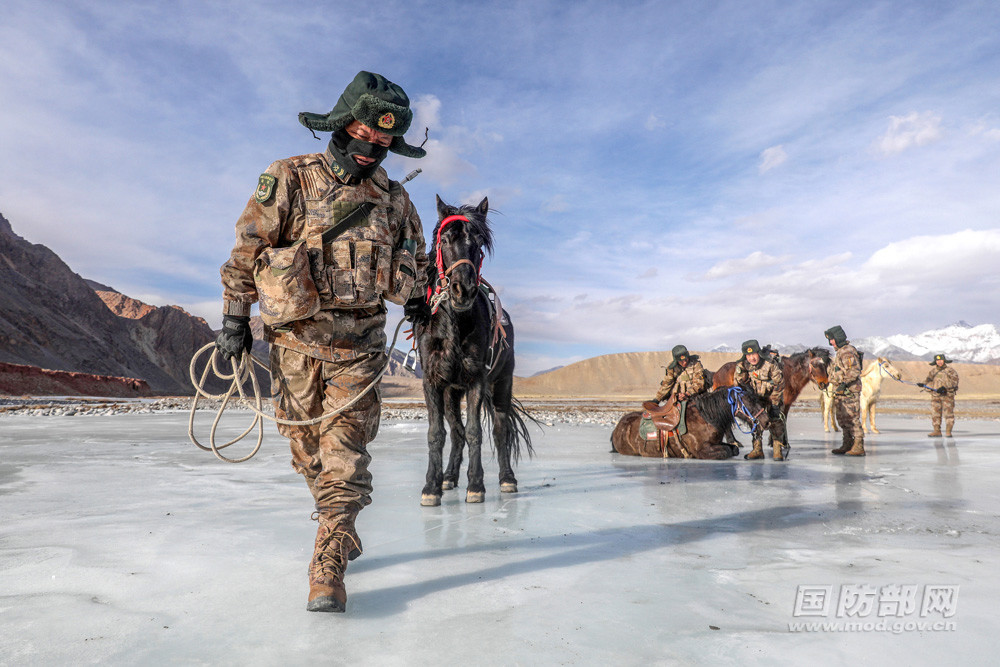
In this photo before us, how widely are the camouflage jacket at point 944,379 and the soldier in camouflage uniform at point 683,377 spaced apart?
7270 millimetres

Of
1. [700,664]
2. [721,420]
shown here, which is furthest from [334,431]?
[721,420]

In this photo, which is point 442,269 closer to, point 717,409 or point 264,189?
point 264,189

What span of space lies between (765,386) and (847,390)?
7.53 ft

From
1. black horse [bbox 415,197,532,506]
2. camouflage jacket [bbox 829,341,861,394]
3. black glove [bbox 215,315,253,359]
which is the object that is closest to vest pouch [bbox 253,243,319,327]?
black glove [bbox 215,315,253,359]

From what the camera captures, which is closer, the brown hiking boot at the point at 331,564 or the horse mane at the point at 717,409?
the brown hiking boot at the point at 331,564

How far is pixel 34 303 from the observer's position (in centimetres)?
5059

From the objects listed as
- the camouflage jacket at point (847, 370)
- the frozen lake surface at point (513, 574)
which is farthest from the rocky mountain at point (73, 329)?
the camouflage jacket at point (847, 370)

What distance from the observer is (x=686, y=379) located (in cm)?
847

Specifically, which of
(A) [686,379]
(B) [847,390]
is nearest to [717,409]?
(A) [686,379]

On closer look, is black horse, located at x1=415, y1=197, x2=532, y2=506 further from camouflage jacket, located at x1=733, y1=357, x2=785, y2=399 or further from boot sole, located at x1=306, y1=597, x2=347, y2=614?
camouflage jacket, located at x1=733, y1=357, x2=785, y2=399

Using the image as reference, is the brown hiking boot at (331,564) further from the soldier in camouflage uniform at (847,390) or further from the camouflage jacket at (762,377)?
the soldier in camouflage uniform at (847,390)

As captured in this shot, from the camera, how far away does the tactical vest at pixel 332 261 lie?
2.70 meters

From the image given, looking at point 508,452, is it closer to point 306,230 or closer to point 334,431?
point 334,431

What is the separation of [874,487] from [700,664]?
4.72 m
